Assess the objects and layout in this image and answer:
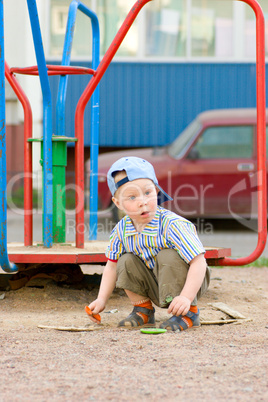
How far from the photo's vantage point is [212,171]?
326 inches

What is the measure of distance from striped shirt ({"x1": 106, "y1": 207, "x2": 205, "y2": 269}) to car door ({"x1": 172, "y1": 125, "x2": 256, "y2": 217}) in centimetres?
553

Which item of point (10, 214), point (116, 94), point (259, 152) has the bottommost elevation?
point (10, 214)

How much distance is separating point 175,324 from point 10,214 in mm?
9272

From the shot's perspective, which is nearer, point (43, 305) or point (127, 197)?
point (127, 197)

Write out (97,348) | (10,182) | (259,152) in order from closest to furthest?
1. (97,348)
2. (259,152)
3. (10,182)

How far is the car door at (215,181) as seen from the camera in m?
8.24

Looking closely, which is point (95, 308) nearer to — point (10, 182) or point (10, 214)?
point (10, 214)

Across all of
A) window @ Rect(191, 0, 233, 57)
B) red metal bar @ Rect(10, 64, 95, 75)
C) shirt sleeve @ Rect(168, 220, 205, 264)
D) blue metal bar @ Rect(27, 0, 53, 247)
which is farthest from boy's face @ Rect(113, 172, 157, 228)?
window @ Rect(191, 0, 233, 57)

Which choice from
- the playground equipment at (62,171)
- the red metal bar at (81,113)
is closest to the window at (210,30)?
the playground equipment at (62,171)

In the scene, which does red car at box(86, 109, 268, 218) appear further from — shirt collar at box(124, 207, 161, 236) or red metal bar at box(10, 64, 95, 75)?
shirt collar at box(124, 207, 161, 236)

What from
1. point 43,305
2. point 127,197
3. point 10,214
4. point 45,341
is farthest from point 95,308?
point 10,214

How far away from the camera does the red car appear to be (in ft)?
27.0

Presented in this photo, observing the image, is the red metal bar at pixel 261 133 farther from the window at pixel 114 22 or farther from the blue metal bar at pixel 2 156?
the window at pixel 114 22

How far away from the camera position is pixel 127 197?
2584 millimetres
